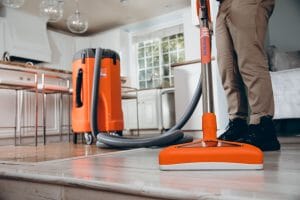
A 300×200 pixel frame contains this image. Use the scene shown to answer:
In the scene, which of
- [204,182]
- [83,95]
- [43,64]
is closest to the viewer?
[204,182]

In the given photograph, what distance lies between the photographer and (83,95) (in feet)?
8.18

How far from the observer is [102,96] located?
2.43 m

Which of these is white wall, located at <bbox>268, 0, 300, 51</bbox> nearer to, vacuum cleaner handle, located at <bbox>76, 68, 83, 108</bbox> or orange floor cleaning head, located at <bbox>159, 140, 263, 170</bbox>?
vacuum cleaner handle, located at <bbox>76, 68, 83, 108</bbox>

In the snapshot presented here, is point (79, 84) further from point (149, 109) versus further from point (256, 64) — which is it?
point (149, 109)

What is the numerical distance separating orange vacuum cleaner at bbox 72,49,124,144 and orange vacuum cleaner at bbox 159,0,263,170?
5.13 ft

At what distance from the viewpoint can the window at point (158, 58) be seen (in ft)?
17.8

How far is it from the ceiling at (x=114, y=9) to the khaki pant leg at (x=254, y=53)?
12.3 ft

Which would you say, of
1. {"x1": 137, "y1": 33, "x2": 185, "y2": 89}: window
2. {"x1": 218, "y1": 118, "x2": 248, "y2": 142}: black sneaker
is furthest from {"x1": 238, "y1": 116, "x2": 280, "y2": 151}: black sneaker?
{"x1": 137, "y1": 33, "x2": 185, "y2": 89}: window

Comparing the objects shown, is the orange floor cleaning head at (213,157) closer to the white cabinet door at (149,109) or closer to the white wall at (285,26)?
the white wall at (285,26)

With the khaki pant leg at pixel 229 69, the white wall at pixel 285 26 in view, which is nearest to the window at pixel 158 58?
the white wall at pixel 285 26

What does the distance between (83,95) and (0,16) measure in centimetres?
318

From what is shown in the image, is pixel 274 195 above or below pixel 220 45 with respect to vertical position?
below

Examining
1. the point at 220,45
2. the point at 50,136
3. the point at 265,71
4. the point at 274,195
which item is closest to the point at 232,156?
the point at 274,195

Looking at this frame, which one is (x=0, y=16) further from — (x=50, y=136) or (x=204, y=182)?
(x=204, y=182)
